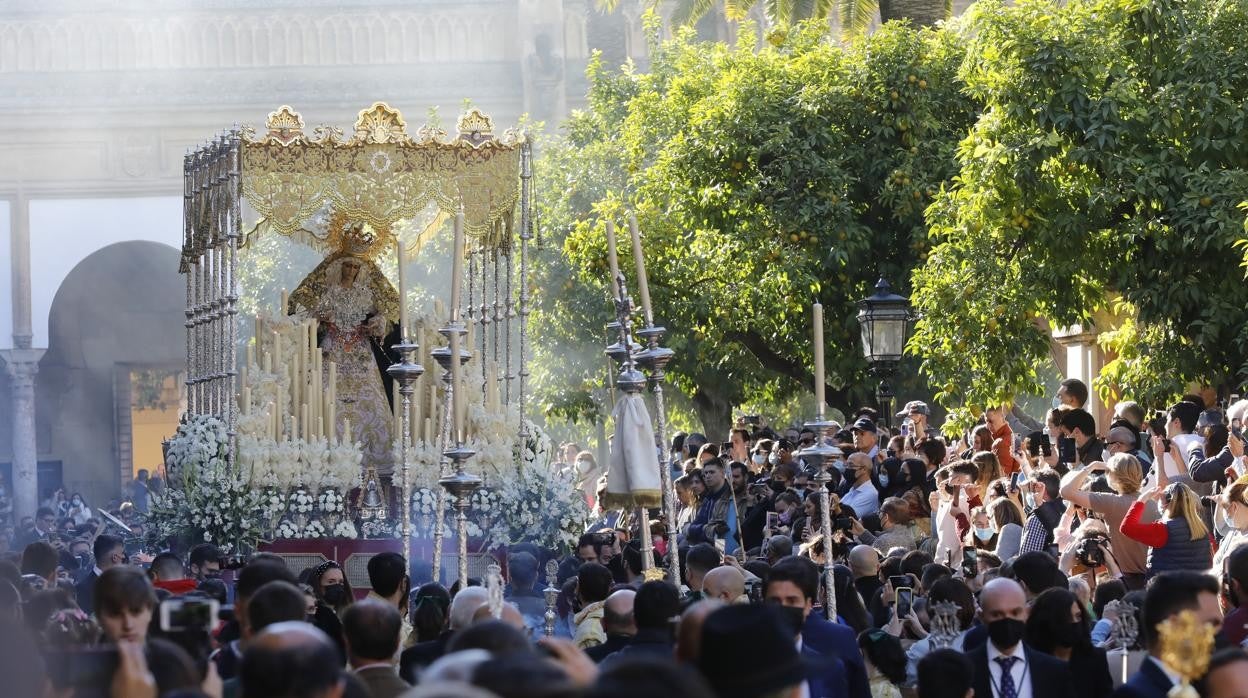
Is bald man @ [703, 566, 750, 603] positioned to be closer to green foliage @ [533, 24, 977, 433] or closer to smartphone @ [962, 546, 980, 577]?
smartphone @ [962, 546, 980, 577]

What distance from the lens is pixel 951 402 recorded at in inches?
723

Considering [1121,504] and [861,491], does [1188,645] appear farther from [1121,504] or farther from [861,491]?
[861,491]

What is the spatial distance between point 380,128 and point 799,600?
950 cm

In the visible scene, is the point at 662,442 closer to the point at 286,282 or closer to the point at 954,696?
the point at 954,696

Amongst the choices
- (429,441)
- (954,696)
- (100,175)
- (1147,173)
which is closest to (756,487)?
(429,441)

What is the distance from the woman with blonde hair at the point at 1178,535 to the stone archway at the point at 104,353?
29973 millimetres

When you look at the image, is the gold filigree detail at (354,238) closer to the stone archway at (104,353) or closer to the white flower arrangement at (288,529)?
the white flower arrangement at (288,529)

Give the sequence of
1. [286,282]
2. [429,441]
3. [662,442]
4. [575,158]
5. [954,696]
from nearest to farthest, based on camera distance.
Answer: [954,696], [662,442], [429,441], [575,158], [286,282]

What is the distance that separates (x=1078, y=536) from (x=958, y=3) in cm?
2124

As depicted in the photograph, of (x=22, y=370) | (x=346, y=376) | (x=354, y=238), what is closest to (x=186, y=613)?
(x=346, y=376)

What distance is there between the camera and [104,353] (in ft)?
128

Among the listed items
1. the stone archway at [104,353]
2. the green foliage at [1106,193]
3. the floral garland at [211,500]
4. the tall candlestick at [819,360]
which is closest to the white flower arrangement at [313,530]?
the floral garland at [211,500]

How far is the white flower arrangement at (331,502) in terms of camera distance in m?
15.3

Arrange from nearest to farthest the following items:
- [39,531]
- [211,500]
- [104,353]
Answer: [211,500] < [39,531] < [104,353]
